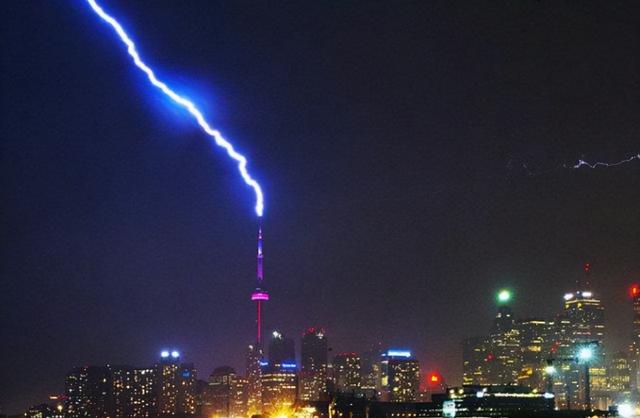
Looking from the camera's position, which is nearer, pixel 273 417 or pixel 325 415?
pixel 325 415

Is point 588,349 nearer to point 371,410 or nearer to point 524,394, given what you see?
point 524,394

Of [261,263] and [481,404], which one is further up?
[261,263]

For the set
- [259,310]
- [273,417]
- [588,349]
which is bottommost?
[273,417]

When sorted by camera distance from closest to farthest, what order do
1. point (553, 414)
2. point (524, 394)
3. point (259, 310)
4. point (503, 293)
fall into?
point (553, 414) < point (524, 394) < point (503, 293) < point (259, 310)

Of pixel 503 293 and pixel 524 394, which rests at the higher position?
pixel 503 293

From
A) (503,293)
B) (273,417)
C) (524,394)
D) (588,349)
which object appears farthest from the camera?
(503,293)

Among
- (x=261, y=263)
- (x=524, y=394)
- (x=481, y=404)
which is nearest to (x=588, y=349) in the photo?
(x=481, y=404)

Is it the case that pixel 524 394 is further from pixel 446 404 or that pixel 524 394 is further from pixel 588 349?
pixel 588 349

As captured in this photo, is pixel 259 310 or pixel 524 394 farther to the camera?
pixel 259 310

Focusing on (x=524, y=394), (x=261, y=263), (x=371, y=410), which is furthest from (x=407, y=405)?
(x=261, y=263)
